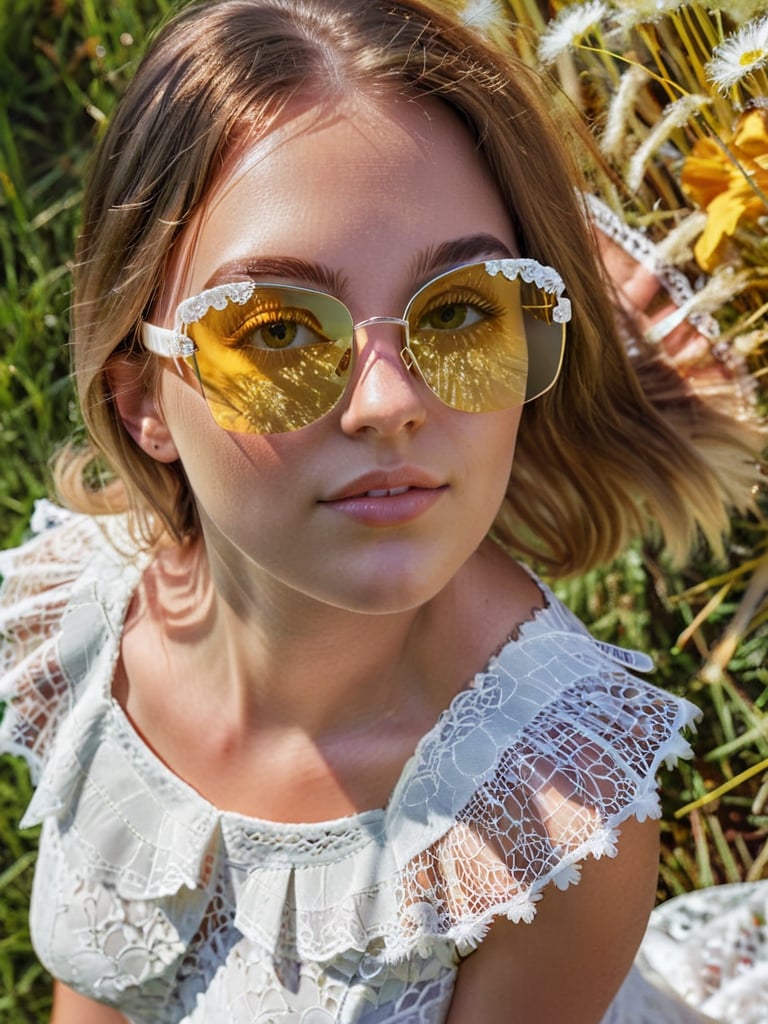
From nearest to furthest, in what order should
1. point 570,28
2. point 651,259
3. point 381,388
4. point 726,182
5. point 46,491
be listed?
point 381,388
point 570,28
point 726,182
point 651,259
point 46,491

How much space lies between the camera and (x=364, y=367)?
4.55 feet

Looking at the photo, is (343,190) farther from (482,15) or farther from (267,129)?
(482,15)

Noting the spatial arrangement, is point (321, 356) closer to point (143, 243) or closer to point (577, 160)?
point (143, 243)

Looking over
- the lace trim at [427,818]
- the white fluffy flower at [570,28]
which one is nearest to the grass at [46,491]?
the lace trim at [427,818]

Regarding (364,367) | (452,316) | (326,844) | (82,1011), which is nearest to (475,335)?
(452,316)

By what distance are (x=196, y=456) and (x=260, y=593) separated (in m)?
0.27

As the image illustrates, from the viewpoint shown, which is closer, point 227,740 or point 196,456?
point 196,456

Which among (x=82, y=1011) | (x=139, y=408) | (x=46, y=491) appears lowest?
(x=82, y=1011)

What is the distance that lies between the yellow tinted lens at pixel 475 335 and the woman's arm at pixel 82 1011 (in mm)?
1291

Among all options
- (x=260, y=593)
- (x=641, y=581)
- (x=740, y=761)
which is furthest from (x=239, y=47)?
(x=740, y=761)

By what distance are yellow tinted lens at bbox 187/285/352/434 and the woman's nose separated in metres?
0.02

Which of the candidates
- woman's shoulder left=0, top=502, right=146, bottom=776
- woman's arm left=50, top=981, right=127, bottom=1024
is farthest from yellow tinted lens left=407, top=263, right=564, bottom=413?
woman's arm left=50, top=981, right=127, bottom=1024

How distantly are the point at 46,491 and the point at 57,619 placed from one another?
86cm

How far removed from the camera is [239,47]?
59.3 inches
